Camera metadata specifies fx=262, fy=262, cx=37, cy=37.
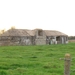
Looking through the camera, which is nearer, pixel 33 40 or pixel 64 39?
pixel 33 40

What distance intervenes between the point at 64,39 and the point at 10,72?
161 feet

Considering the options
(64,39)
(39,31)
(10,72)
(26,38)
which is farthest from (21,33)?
(10,72)

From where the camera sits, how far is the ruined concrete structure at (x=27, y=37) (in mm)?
52219

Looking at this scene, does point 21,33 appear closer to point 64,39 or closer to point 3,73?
point 64,39

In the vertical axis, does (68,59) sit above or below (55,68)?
above

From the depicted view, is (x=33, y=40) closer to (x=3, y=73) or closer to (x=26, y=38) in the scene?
(x=26, y=38)

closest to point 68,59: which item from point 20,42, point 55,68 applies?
point 55,68

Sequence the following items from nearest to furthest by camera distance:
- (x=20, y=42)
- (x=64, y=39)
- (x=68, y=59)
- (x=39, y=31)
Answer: (x=68, y=59)
(x=20, y=42)
(x=39, y=31)
(x=64, y=39)

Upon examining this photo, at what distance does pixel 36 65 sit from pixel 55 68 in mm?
1803

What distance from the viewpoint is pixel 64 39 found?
2488 inches

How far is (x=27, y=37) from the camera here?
2099 inches

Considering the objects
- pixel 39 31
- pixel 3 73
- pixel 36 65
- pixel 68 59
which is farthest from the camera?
pixel 39 31

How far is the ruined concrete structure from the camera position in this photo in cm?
5222

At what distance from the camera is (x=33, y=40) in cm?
5462
